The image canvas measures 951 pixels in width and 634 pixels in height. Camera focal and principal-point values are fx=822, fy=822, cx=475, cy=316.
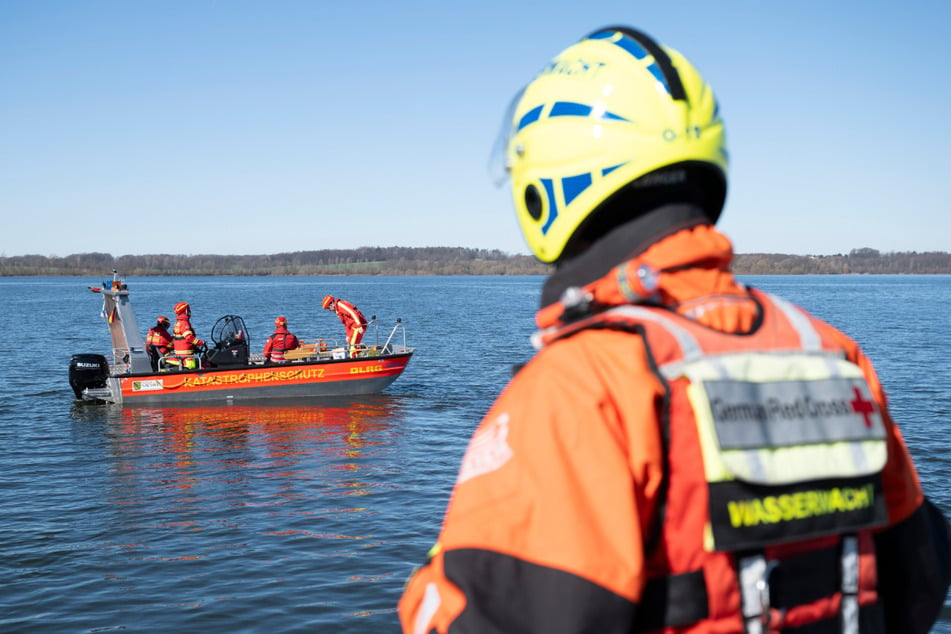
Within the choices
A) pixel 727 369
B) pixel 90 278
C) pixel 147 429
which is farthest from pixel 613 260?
pixel 90 278

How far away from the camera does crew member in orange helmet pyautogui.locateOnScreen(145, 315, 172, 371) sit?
20.4 meters

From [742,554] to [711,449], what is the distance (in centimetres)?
22

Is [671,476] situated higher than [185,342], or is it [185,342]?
[671,476]

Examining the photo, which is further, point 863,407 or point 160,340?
point 160,340

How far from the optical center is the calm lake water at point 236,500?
9023 mm

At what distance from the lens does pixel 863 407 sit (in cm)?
163

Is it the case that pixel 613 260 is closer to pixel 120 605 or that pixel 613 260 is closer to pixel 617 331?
pixel 617 331

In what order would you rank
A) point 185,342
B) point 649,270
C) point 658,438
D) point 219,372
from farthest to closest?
point 219,372 < point 185,342 < point 649,270 < point 658,438

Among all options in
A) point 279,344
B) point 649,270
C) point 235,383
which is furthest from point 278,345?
point 649,270

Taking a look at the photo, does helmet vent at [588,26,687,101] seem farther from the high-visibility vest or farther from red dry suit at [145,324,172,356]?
red dry suit at [145,324,172,356]

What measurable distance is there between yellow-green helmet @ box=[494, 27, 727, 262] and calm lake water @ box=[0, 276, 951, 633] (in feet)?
25.1

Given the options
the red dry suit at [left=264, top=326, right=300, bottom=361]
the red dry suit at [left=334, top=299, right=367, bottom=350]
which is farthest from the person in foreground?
the red dry suit at [left=334, top=299, right=367, bottom=350]

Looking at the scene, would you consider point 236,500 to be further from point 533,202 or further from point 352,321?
point 533,202

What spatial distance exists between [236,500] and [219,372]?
7855 millimetres
